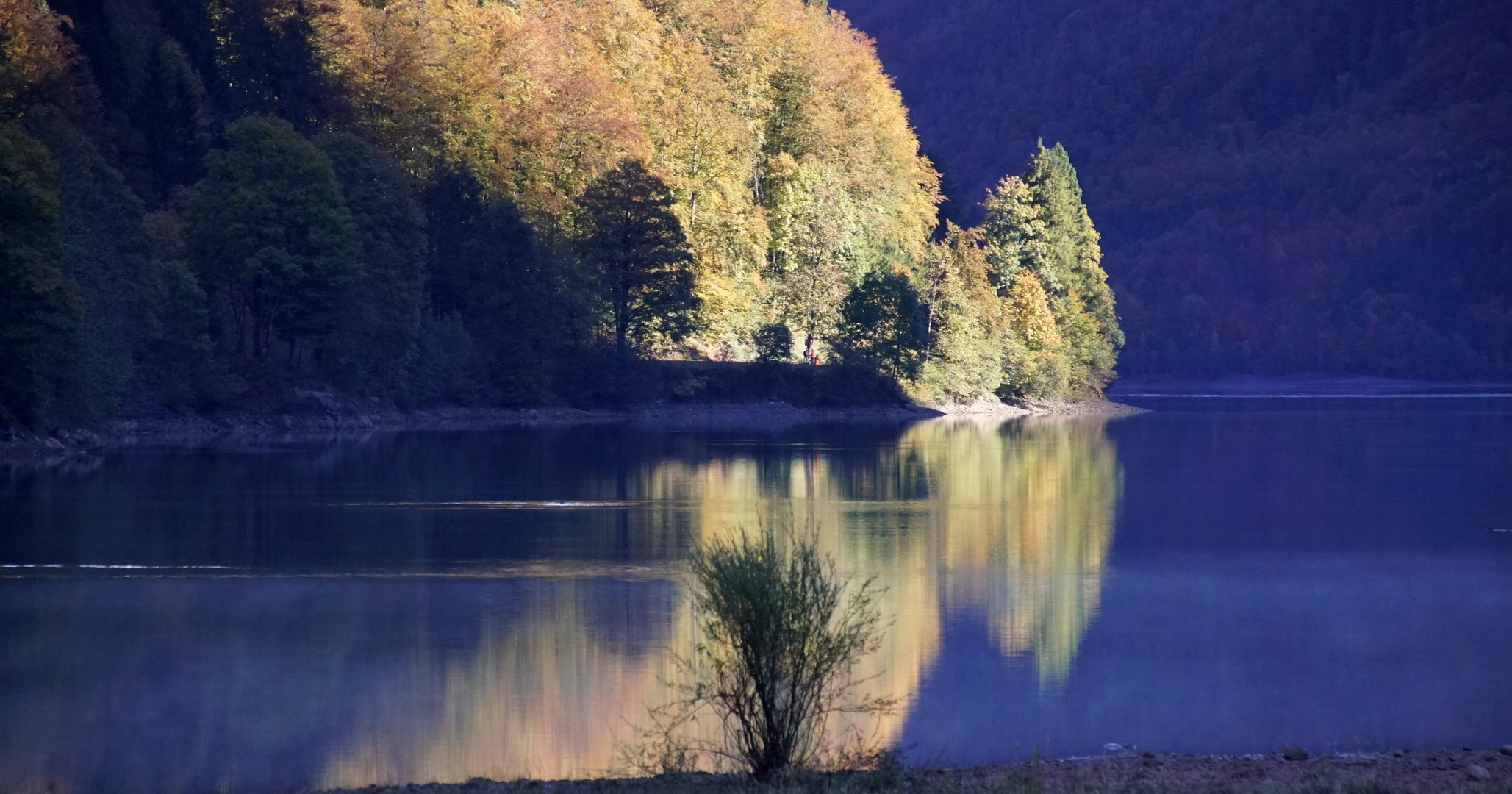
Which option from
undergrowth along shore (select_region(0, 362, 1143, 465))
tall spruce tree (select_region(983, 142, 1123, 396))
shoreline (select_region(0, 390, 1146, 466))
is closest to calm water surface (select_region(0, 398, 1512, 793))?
shoreline (select_region(0, 390, 1146, 466))

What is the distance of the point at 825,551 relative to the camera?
20328 mm

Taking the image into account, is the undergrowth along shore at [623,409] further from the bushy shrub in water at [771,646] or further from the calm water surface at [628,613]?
the bushy shrub in water at [771,646]

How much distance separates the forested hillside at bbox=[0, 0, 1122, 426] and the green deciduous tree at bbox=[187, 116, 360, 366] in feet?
0.42

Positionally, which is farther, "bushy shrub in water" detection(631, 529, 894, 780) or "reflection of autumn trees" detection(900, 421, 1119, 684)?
"reflection of autumn trees" detection(900, 421, 1119, 684)

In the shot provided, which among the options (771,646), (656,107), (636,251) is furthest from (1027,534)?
(656,107)

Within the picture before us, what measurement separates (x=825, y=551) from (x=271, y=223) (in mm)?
36820

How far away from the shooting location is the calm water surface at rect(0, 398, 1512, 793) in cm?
1103

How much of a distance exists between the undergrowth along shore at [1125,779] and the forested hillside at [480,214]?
32780 mm

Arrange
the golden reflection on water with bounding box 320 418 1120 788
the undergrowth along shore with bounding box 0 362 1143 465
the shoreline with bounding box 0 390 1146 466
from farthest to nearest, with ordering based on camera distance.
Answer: the undergrowth along shore with bounding box 0 362 1143 465
the shoreline with bounding box 0 390 1146 466
the golden reflection on water with bounding box 320 418 1120 788

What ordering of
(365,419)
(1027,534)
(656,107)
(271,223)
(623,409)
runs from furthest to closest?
(656,107) → (623,409) → (365,419) → (271,223) → (1027,534)

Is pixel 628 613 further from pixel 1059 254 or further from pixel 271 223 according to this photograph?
pixel 1059 254

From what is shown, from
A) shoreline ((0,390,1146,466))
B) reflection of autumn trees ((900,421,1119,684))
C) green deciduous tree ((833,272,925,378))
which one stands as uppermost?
green deciduous tree ((833,272,925,378))

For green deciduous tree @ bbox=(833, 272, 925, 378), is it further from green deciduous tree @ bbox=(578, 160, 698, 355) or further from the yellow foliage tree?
green deciduous tree @ bbox=(578, 160, 698, 355)

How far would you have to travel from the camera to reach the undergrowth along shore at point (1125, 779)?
884 centimetres
